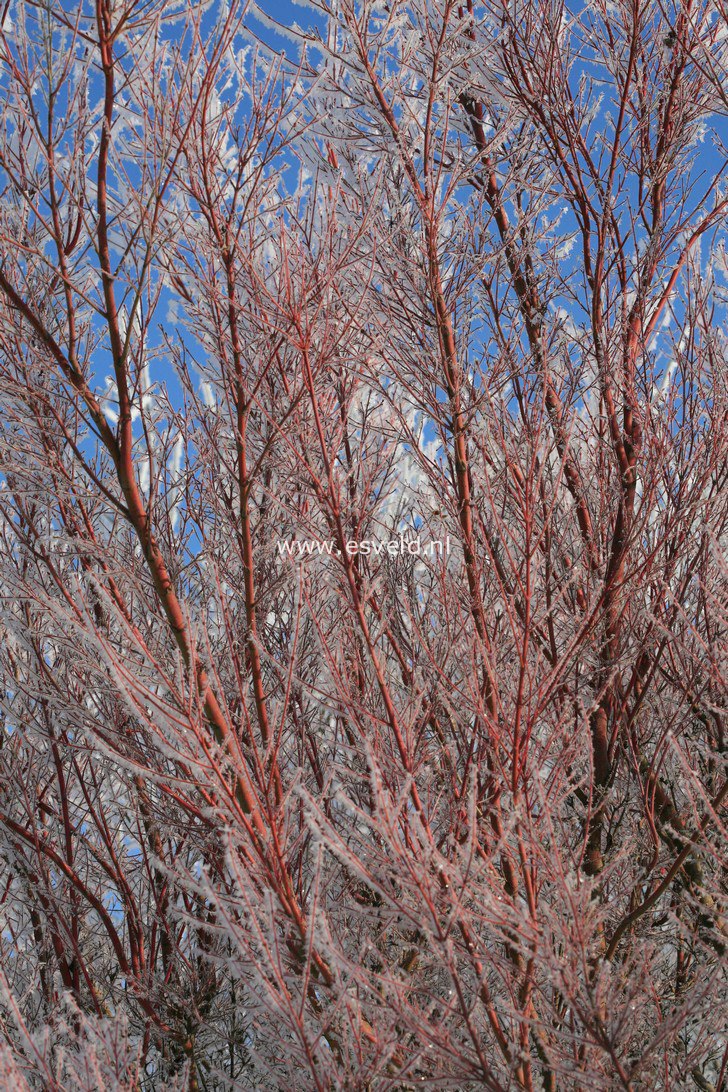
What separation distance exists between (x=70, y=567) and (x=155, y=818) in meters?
1.86

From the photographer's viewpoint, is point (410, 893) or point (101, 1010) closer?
point (410, 893)

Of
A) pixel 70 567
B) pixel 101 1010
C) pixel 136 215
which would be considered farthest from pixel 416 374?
pixel 101 1010

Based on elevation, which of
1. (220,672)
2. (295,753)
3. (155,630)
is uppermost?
(155,630)

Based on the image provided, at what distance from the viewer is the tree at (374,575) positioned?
7.86 feet

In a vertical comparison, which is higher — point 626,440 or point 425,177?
point 425,177

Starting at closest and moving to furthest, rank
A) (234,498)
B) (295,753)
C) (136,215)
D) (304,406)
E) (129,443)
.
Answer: (129,443), (136,215), (304,406), (295,753), (234,498)

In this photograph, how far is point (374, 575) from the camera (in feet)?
13.0

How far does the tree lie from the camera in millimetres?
2396

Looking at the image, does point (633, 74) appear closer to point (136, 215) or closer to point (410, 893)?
point (136, 215)

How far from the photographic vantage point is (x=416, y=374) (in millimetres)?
3447

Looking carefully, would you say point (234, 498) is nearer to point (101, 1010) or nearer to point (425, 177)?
point (425, 177)

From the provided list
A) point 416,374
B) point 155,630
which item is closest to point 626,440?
point 416,374

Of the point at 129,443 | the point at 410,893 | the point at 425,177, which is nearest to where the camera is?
the point at 410,893

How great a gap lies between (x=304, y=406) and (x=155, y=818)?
211cm
